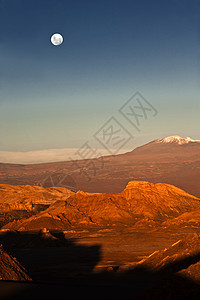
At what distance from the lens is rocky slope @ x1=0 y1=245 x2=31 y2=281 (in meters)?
18.0

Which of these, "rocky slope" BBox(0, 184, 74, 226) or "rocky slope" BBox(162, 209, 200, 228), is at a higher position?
"rocky slope" BBox(0, 184, 74, 226)

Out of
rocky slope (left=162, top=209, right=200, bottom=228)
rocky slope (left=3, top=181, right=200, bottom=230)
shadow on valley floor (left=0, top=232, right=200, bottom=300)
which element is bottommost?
rocky slope (left=162, top=209, right=200, bottom=228)

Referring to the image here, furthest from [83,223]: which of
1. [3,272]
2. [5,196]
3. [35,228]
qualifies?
[3,272]

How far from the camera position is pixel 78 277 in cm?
2645

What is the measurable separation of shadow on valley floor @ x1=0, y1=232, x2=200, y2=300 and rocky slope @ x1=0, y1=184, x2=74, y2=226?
117ft

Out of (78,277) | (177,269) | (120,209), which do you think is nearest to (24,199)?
(120,209)

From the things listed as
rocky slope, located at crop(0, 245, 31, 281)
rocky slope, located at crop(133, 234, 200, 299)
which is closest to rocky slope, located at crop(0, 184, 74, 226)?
rocky slope, located at crop(133, 234, 200, 299)

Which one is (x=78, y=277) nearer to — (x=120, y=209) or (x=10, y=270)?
(x=10, y=270)

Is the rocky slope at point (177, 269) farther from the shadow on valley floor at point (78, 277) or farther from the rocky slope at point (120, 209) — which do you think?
the rocky slope at point (120, 209)

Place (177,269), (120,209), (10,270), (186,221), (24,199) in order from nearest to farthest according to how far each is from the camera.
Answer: (10,270) → (177,269) → (186,221) → (120,209) → (24,199)

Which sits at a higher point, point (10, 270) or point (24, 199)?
point (10, 270)

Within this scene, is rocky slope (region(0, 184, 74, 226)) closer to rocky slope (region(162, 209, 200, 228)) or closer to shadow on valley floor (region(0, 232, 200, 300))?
shadow on valley floor (region(0, 232, 200, 300))

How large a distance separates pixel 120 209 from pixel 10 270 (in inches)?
2209

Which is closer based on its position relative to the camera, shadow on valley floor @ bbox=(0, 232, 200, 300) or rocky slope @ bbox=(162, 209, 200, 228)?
shadow on valley floor @ bbox=(0, 232, 200, 300)
